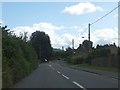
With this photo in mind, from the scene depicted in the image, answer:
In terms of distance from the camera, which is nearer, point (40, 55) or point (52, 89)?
point (52, 89)

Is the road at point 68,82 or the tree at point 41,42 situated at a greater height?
the tree at point 41,42

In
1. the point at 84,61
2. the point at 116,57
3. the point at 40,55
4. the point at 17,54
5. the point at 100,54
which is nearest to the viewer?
the point at 17,54

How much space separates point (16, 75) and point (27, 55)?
16.6 meters

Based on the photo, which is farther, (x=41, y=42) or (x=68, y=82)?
(x=41, y=42)

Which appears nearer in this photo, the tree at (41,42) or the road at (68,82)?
the road at (68,82)

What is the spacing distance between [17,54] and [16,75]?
2.80 m

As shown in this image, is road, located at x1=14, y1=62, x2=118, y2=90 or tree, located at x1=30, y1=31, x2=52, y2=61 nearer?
road, located at x1=14, y1=62, x2=118, y2=90

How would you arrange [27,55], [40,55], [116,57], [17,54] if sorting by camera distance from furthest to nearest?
[40,55], [116,57], [27,55], [17,54]

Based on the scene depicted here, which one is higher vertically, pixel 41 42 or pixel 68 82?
pixel 41 42

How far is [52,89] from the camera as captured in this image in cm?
1934

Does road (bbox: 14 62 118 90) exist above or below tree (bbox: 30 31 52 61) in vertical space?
below

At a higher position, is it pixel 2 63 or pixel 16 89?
pixel 2 63

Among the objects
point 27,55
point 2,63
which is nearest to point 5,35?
point 2,63

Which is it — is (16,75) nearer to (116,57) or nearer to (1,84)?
(1,84)
